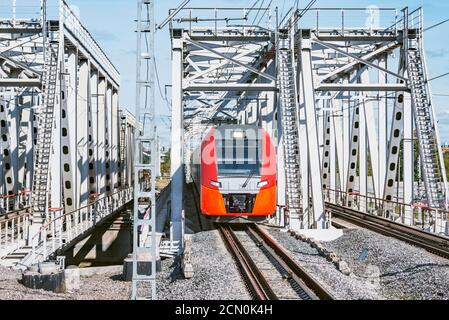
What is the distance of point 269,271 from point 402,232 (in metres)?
7.93

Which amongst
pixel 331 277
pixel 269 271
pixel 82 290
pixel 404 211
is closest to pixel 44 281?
pixel 82 290

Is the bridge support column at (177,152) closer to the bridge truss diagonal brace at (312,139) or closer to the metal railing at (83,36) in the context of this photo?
the bridge truss diagonal brace at (312,139)

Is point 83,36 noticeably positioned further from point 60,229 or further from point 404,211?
point 404,211

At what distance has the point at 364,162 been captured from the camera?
31453 millimetres

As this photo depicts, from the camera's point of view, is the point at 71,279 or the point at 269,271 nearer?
the point at 269,271

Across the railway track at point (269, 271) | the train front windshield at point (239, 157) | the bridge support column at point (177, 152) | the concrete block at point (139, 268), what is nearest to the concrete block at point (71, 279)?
the concrete block at point (139, 268)

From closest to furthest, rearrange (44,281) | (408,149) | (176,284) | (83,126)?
(176,284)
(44,281)
(408,149)
(83,126)

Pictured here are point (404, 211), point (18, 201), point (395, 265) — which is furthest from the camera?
point (18, 201)

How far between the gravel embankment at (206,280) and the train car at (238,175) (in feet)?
8.77

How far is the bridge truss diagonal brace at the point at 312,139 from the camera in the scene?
20.9 meters

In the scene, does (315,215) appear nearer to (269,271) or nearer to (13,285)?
(269,271)

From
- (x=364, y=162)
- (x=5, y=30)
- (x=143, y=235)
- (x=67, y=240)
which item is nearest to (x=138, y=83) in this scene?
(x=143, y=235)

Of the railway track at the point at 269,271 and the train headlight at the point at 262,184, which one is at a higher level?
the train headlight at the point at 262,184

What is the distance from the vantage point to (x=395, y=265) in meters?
14.7
